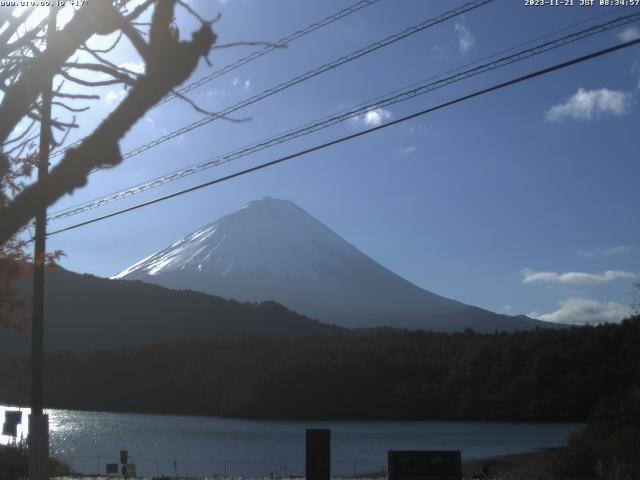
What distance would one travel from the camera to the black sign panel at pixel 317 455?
41.2 ft

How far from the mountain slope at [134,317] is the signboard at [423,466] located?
77630 mm

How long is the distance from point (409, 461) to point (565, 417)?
63019 mm

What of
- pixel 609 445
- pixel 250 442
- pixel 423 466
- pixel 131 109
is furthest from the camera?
pixel 250 442

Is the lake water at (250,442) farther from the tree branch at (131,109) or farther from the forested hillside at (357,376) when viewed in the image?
the tree branch at (131,109)

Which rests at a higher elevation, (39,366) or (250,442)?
(39,366)

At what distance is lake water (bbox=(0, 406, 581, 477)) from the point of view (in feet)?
127

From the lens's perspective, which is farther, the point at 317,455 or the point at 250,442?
the point at 250,442

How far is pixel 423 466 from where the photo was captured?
12.1 metres

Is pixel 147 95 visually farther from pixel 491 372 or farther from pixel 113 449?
pixel 491 372

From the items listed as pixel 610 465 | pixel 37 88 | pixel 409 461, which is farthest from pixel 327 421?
pixel 37 88

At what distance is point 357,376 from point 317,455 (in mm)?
67755

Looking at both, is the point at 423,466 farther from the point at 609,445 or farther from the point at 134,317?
the point at 134,317

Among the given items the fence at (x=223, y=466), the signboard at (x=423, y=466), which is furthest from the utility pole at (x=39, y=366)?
the fence at (x=223, y=466)

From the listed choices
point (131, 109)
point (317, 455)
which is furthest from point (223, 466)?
point (131, 109)
